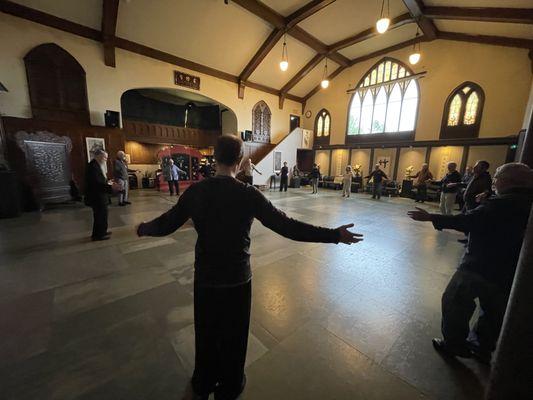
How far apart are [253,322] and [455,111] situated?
13453 millimetres

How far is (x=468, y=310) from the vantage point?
167cm

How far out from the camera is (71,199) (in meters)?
6.88

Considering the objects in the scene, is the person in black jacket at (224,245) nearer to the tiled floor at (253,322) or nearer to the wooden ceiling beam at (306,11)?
the tiled floor at (253,322)

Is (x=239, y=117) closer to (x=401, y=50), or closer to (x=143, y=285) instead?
(x=401, y=50)

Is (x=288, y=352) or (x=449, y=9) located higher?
(x=449, y=9)

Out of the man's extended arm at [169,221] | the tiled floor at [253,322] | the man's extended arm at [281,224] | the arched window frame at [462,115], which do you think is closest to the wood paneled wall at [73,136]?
the tiled floor at [253,322]

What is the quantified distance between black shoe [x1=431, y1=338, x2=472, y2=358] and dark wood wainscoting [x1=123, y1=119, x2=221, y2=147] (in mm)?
11930

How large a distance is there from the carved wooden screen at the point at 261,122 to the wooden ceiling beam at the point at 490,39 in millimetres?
9152

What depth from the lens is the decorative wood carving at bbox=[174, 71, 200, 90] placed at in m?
10.3

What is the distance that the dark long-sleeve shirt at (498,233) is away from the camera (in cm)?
144

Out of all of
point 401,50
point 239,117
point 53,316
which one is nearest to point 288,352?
point 53,316

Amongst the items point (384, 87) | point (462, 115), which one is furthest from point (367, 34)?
point (462, 115)

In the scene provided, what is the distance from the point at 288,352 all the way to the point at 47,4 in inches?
446

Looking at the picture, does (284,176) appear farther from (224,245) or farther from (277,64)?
(224,245)
